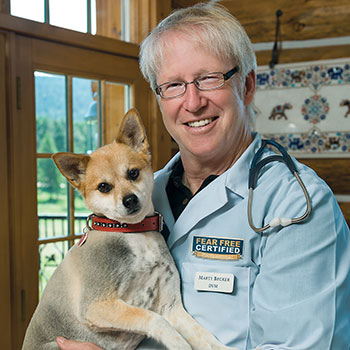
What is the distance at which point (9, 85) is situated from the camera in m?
2.08

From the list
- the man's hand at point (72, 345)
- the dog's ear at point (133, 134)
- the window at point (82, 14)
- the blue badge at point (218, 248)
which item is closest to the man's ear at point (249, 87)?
→ the dog's ear at point (133, 134)

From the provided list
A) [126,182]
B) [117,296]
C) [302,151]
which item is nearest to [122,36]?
[302,151]

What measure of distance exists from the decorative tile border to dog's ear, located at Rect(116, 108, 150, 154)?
180cm

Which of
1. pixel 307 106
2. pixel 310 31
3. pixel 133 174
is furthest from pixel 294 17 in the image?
pixel 133 174

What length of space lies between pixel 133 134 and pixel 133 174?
139 millimetres

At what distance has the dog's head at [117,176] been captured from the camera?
1230 millimetres

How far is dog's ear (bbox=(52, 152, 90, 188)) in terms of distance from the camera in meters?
1.26

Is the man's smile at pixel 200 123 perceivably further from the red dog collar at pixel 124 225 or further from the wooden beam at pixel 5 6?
the wooden beam at pixel 5 6

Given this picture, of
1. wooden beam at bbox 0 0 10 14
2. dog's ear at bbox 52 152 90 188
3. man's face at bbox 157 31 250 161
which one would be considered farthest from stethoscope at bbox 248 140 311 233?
wooden beam at bbox 0 0 10 14

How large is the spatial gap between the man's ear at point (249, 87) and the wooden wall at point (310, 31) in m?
1.60

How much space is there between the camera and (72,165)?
1299 mm

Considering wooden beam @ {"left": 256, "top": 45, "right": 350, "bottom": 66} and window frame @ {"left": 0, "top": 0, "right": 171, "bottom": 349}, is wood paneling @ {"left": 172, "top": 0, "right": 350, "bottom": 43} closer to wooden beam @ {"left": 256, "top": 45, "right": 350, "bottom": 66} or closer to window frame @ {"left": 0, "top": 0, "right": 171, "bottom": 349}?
wooden beam @ {"left": 256, "top": 45, "right": 350, "bottom": 66}

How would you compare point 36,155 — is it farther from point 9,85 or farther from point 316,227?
point 316,227

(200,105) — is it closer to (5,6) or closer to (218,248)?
(218,248)
